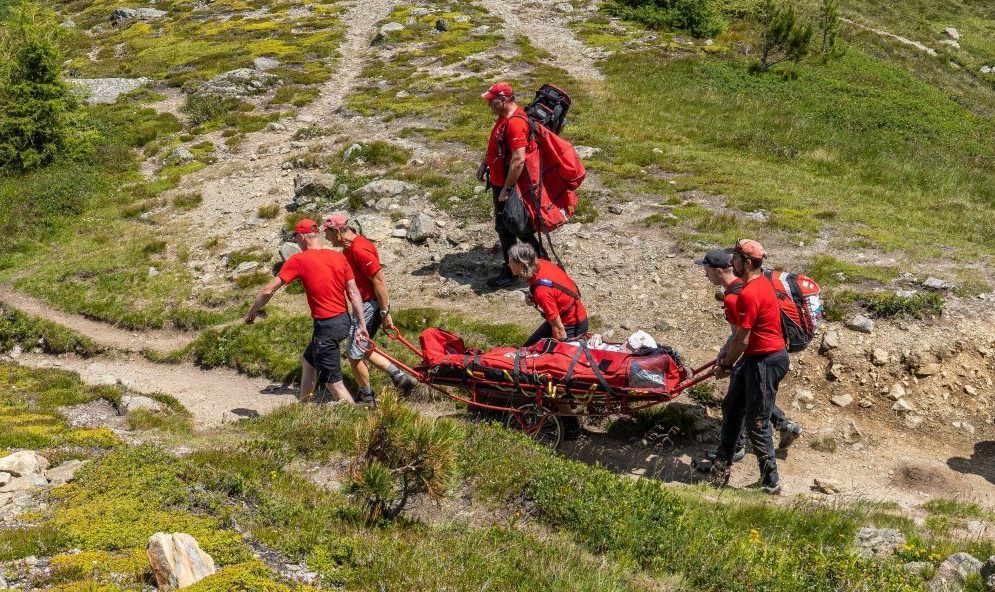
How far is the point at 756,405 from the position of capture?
8477 mm

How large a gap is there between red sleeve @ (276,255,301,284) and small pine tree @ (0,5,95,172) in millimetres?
22074

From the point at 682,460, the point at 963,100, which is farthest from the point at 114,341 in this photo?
the point at 963,100

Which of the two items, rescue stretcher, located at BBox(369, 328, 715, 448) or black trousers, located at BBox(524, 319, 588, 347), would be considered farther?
black trousers, located at BBox(524, 319, 588, 347)

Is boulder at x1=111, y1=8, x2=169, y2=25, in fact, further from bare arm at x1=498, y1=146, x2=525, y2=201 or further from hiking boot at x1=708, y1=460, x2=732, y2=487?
hiking boot at x1=708, y1=460, x2=732, y2=487

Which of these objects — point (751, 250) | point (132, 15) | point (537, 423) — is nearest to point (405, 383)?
point (537, 423)

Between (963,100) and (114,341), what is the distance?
41126mm

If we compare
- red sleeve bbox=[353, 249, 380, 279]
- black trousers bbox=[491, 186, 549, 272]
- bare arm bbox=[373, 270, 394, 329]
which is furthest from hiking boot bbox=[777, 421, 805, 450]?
red sleeve bbox=[353, 249, 380, 279]

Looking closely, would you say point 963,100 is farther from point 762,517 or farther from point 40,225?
point 40,225

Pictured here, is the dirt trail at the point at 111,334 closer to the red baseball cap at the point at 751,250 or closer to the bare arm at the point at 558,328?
the bare arm at the point at 558,328

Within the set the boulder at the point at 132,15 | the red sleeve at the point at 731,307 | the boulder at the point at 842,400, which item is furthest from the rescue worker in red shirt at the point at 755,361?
the boulder at the point at 132,15

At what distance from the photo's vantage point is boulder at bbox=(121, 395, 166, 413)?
35.6ft

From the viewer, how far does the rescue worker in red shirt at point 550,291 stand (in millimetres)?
9367

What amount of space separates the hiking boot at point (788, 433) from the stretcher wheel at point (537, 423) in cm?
328

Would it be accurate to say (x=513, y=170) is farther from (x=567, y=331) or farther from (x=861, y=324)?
(x=861, y=324)
